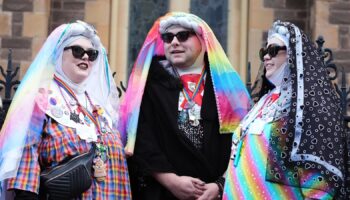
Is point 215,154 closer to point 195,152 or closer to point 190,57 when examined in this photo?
point 195,152

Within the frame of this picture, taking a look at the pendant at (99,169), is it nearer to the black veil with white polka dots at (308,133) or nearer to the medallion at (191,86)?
the medallion at (191,86)

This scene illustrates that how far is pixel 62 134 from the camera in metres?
4.09

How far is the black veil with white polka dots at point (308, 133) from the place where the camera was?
12.4 feet

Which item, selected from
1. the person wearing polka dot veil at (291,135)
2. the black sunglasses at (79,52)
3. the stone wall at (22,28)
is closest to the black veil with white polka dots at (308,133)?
the person wearing polka dot veil at (291,135)

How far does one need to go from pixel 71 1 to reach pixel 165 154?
479 centimetres

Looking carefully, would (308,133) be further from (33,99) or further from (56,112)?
(33,99)

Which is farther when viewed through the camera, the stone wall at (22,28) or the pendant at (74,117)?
the stone wall at (22,28)

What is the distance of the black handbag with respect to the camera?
3.94 m

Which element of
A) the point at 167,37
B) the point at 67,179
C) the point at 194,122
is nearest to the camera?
the point at 67,179

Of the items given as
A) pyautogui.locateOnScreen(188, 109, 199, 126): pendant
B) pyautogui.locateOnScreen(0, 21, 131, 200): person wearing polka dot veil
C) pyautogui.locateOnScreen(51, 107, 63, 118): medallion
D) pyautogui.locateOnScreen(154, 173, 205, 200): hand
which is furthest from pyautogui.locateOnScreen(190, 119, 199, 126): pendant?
pyautogui.locateOnScreen(51, 107, 63, 118): medallion

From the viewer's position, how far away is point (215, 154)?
4.48 metres

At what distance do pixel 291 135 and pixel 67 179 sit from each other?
3.66ft

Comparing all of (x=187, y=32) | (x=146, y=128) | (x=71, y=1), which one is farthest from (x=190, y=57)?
(x=71, y=1)

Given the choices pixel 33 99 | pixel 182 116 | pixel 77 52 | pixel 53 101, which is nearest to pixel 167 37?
pixel 182 116
